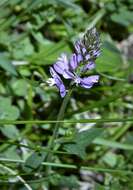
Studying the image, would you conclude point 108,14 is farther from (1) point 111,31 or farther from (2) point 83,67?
(2) point 83,67

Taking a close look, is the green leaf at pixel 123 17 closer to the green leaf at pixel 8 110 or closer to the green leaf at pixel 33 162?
the green leaf at pixel 8 110

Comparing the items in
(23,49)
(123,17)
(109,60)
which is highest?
(23,49)

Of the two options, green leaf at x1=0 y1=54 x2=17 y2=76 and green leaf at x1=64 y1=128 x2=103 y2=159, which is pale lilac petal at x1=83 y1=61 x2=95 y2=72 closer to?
green leaf at x1=64 y1=128 x2=103 y2=159

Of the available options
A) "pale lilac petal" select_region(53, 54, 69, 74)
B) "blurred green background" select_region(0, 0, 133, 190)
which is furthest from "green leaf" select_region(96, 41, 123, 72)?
"pale lilac petal" select_region(53, 54, 69, 74)

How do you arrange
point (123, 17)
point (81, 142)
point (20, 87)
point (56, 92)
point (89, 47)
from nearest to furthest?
point (89, 47) < point (81, 142) < point (20, 87) < point (56, 92) < point (123, 17)

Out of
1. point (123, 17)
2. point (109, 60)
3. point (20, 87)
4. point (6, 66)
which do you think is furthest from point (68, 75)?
point (123, 17)

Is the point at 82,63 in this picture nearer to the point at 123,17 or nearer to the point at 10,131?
the point at 10,131

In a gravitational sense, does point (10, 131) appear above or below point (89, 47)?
below
